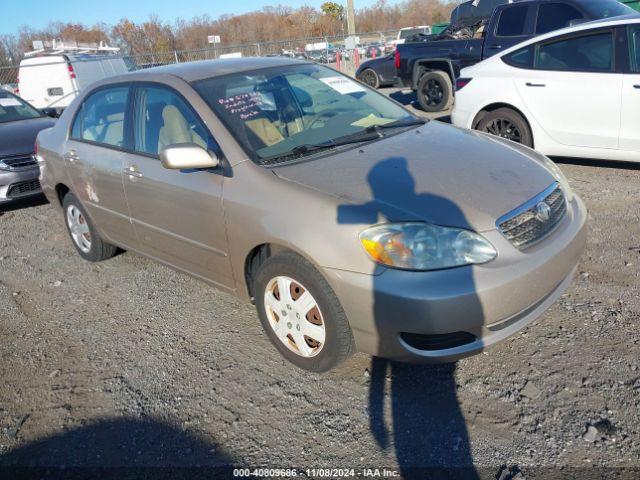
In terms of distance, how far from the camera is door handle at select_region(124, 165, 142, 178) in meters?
3.65

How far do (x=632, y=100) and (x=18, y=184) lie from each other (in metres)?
6.97

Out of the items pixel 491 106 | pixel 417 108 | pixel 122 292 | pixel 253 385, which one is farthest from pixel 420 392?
pixel 417 108

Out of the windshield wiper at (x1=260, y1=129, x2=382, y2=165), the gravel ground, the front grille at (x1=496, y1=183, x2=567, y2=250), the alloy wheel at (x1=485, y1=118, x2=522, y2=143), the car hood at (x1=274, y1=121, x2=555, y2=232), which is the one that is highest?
the windshield wiper at (x1=260, y1=129, x2=382, y2=165)

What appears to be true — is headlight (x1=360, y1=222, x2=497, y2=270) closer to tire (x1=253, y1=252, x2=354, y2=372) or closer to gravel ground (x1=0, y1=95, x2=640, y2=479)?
tire (x1=253, y1=252, x2=354, y2=372)

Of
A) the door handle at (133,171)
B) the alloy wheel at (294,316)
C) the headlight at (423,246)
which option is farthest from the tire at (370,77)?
the headlight at (423,246)

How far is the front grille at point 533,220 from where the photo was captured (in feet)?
8.51

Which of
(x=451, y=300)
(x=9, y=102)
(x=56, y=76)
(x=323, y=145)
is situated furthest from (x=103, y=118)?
(x=56, y=76)

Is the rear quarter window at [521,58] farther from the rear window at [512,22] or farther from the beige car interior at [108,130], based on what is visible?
the beige car interior at [108,130]

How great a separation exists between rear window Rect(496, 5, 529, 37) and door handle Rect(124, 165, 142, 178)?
7208 millimetres

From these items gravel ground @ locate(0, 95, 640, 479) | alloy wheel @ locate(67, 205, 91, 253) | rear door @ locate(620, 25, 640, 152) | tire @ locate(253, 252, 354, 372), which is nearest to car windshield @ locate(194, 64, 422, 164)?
tire @ locate(253, 252, 354, 372)

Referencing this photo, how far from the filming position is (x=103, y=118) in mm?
4230

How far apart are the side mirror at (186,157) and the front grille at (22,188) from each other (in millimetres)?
4527

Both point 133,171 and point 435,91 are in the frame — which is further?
point 435,91

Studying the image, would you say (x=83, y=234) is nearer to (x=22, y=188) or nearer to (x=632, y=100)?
(x=22, y=188)
